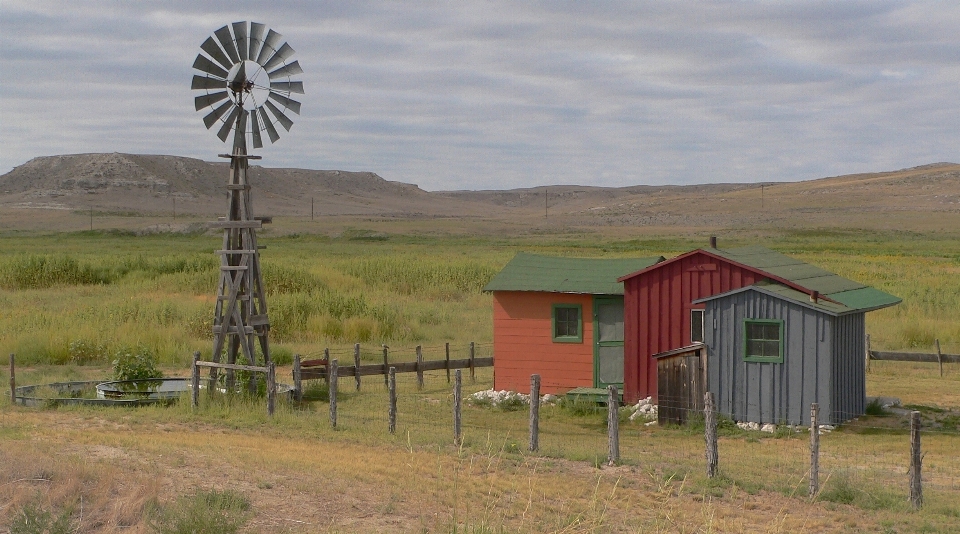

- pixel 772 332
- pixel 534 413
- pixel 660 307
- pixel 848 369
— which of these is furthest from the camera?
pixel 660 307

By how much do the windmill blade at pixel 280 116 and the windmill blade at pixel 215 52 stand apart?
988 mm

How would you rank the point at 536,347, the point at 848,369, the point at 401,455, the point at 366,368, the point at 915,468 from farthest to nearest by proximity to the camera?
the point at 536,347 < the point at 366,368 < the point at 848,369 < the point at 401,455 < the point at 915,468

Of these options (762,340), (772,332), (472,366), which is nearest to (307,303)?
(472,366)

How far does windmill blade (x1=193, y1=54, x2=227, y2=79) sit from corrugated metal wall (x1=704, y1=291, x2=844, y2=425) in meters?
9.85

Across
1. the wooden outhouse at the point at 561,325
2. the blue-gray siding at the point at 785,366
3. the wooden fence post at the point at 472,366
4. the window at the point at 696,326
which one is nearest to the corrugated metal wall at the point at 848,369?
the blue-gray siding at the point at 785,366

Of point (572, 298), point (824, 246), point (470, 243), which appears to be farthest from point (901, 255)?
point (572, 298)

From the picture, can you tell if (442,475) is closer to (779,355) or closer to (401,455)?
(401,455)

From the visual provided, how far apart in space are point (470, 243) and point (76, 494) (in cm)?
7525

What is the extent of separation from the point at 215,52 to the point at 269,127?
5.51 ft

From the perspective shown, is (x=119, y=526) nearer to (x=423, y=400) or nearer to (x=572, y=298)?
(x=423, y=400)

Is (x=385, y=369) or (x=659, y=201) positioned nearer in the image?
(x=385, y=369)

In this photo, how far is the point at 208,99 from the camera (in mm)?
19625

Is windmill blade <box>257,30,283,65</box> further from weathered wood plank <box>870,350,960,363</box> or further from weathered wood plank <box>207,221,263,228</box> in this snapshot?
weathered wood plank <box>870,350,960,363</box>

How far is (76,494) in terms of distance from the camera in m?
9.85
